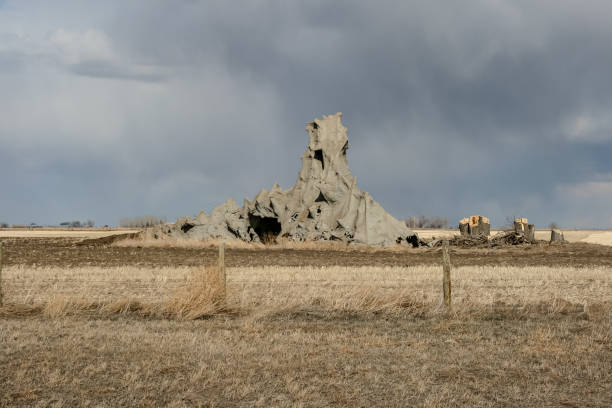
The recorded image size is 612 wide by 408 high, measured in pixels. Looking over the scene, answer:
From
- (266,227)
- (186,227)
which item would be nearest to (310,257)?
(266,227)

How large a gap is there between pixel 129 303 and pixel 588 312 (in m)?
9.86

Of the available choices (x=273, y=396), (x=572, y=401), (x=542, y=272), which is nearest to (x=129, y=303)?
(x=273, y=396)

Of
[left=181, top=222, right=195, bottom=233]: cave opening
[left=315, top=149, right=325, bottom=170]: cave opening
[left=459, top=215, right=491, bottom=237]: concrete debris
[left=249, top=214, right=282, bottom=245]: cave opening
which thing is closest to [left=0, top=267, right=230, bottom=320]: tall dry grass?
[left=249, top=214, right=282, bottom=245]: cave opening

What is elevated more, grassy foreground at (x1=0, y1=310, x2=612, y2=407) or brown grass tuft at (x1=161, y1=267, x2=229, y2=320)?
brown grass tuft at (x1=161, y1=267, x2=229, y2=320)

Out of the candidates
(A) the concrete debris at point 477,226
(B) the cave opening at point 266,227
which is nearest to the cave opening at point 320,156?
(B) the cave opening at point 266,227

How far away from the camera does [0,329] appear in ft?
40.4

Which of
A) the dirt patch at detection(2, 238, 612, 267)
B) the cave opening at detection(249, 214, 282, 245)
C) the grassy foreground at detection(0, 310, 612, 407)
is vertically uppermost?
the cave opening at detection(249, 214, 282, 245)

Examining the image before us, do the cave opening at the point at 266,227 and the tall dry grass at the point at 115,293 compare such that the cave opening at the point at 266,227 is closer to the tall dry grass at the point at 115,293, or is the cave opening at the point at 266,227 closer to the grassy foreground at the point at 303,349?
the tall dry grass at the point at 115,293

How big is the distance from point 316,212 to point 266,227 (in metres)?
4.88

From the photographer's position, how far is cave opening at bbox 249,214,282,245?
152 feet

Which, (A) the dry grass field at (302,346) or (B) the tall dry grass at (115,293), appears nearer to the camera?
(A) the dry grass field at (302,346)

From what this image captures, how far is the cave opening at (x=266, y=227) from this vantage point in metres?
46.2

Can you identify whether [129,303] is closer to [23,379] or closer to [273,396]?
[23,379]

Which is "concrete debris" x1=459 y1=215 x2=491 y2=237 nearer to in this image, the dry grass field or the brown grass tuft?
the dry grass field
